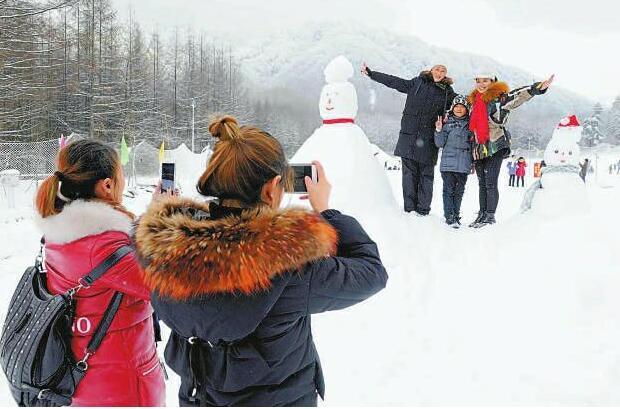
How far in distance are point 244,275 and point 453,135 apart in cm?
473

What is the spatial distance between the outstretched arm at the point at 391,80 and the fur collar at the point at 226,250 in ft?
16.5

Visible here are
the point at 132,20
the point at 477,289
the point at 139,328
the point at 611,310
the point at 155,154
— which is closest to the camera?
the point at 139,328

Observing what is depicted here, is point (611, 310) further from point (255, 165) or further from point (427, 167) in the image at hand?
point (255, 165)

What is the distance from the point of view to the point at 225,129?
4.51 feet

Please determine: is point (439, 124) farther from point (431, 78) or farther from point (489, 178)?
point (489, 178)

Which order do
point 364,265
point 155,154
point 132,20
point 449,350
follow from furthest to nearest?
1. point 132,20
2. point 155,154
3. point 449,350
4. point 364,265

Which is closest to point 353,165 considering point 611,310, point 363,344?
point 363,344

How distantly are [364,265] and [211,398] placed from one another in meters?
0.61

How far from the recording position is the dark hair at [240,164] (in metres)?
1.35

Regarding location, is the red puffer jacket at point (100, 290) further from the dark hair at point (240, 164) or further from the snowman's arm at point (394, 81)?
the snowman's arm at point (394, 81)

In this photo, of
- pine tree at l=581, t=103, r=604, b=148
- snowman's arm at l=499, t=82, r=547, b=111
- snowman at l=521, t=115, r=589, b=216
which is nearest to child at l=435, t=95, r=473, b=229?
snowman's arm at l=499, t=82, r=547, b=111

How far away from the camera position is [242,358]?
53.6 inches

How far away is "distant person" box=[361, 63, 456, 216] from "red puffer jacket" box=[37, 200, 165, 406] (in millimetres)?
4572

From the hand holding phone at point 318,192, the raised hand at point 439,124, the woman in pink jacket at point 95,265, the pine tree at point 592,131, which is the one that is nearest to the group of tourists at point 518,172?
the raised hand at point 439,124
